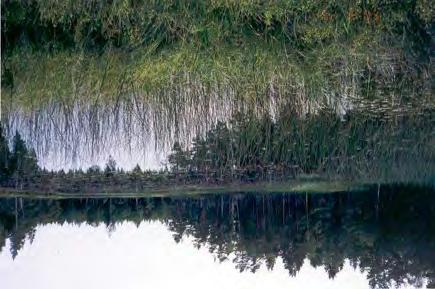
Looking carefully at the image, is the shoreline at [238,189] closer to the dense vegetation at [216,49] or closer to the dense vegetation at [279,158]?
the dense vegetation at [279,158]

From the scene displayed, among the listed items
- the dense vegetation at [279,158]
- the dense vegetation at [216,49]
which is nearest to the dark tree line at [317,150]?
the dense vegetation at [279,158]

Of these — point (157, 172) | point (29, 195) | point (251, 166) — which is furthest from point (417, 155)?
point (29, 195)

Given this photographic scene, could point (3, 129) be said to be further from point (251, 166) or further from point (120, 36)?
point (251, 166)

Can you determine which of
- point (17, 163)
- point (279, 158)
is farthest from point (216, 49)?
point (17, 163)

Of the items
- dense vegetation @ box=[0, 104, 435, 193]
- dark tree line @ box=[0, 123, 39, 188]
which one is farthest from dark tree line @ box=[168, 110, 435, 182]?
dark tree line @ box=[0, 123, 39, 188]

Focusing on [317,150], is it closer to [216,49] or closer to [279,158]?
[279,158]

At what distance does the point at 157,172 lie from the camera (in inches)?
123

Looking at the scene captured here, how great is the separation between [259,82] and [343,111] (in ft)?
1.12

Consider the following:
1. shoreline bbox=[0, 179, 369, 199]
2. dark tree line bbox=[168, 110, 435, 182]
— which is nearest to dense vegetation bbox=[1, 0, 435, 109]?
dark tree line bbox=[168, 110, 435, 182]

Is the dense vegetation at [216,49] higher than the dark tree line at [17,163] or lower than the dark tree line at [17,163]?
higher

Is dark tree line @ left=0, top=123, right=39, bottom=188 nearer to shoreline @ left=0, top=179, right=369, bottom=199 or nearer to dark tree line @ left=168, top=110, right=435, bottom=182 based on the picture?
shoreline @ left=0, top=179, right=369, bottom=199

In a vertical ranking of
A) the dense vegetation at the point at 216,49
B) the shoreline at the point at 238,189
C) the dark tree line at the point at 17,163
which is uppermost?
the dense vegetation at the point at 216,49

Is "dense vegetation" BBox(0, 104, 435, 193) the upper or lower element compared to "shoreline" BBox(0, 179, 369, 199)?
upper

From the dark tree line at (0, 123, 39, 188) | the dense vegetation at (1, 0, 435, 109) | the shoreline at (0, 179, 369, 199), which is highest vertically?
the dense vegetation at (1, 0, 435, 109)
